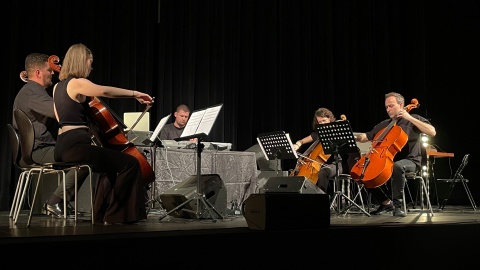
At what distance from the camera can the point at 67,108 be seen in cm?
394

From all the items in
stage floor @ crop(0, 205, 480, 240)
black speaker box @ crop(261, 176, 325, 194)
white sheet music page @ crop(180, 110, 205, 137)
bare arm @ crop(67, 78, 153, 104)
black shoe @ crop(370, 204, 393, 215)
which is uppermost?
bare arm @ crop(67, 78, 153, 104)

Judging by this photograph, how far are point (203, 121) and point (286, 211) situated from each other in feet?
5.10


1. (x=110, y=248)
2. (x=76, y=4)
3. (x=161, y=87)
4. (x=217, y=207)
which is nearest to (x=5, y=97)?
(x=76, y=4)

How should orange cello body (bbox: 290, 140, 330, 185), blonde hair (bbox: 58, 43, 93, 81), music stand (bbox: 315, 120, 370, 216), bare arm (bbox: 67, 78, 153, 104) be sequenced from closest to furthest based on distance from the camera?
bare arm (bbox: 67, 78, 153, 104), blonde hair (bbox: 58, 43, 93, 81), music stand (bbox: 315, 120, 370, 216), orange cello body (bbox: 290, 140, 330, 185)

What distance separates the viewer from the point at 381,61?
9172mm

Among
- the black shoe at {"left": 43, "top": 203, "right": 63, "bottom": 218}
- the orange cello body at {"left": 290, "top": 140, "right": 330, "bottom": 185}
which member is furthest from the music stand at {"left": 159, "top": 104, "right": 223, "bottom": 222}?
the orange cello body at {"left": 290, "top": 140, "right": 330, "bottom": 185}

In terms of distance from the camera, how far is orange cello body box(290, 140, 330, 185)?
6270 mm

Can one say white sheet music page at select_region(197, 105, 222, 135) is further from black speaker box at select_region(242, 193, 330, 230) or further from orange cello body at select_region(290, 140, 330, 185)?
orange cello body at select_region(290, 140, 330, 185)

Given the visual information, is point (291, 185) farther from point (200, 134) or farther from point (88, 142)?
point (88, 142)

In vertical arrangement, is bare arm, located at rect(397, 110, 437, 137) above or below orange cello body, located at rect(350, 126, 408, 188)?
above

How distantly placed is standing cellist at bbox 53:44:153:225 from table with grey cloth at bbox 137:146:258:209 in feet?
4.31

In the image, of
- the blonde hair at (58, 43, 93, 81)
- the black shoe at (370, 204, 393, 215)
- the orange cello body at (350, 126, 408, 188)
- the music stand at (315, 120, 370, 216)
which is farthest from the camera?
the black shoe at (370, 204, 393, 215)

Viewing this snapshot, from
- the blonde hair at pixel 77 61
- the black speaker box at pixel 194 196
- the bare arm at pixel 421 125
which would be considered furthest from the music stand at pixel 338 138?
the blonde hair at pixel 77 61

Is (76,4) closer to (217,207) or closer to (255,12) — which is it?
(255,12)
